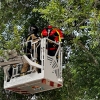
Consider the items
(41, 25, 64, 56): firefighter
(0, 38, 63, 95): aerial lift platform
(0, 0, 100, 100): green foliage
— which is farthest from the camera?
(41, 25, 64, 56): firefighter

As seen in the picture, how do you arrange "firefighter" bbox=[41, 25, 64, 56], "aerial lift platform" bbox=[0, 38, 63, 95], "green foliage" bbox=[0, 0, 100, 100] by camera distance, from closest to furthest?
1. "green foliage" bbox=[0, 0, 100, 100]
2. "aerial lift platform" bbox=[0, 38, 63, 95]
3. "firefighter" bbox=[41, 25, 64, 56]

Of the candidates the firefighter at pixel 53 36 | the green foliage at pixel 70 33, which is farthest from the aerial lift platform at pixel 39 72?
the green foliage at pixel 70 33

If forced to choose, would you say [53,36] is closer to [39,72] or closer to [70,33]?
[70,33]

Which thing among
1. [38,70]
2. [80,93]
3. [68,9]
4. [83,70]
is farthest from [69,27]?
[80,93]

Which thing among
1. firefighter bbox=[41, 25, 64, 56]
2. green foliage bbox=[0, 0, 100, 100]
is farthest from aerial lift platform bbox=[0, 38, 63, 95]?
green foliage bbox=[0, 0, 100, 100]

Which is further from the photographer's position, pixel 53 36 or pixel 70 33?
pixel 53 36

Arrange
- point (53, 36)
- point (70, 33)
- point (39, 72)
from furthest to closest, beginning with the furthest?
1. point (53, 36)
2. point (70, 33)
3. point (39, 72)

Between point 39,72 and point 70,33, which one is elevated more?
point 70,33

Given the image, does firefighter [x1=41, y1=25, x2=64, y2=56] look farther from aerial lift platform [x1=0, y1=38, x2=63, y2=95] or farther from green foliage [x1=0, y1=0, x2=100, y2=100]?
green foliage [x1=0, y1=0, x2=100, y2=100]

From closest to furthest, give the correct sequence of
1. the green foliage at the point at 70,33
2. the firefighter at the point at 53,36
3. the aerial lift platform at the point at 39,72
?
the green foliage at the point at 70,33 < the aerial lift platform at the point at 39,72 < the firefighter at the point at 53,36

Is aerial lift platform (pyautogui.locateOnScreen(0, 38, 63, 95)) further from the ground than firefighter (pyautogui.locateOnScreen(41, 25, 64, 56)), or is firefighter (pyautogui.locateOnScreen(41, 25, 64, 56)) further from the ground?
firefighter (pyautogui.locateOnScreen(41, 25, 64, 56))

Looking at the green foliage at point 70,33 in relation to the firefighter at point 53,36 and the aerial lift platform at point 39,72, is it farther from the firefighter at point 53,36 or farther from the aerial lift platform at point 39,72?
the aerial lift platform at point 39,72

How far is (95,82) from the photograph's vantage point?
7.65m

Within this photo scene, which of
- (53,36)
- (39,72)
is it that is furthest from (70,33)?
(39,72)
